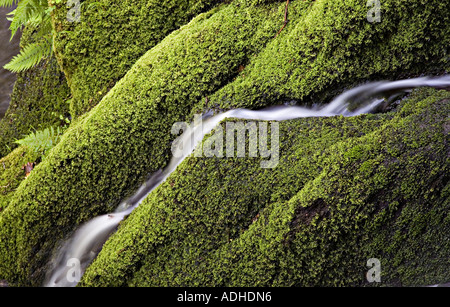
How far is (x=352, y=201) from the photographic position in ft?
9.67

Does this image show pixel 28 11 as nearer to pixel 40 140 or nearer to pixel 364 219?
pixel 40 140

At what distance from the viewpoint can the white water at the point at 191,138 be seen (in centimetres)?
344

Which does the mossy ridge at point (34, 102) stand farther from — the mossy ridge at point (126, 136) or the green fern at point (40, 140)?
the mossy ridge at point (126, 136)

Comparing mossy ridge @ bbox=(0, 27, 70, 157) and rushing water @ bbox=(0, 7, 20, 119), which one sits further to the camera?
rushing water @ bbox=(0, 7, 20, 119)

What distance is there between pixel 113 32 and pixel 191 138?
1.60 metres

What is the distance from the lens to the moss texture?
10.6ft

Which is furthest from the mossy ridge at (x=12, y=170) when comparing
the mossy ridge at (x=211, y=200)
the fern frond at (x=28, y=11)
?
the mossy ridge at (x=211, y=200)

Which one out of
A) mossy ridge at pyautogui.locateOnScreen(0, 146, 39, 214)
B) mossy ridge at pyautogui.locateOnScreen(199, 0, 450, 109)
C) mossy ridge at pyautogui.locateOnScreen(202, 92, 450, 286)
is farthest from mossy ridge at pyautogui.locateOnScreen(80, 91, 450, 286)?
mossy ridge at pyautogui.locateOnScreen(0, 146, 39, 214)

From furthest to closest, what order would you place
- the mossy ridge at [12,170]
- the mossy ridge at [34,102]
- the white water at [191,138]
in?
the mossy ridge at [34,102] < the mossy ridge at [12,170] < the white water at [191,138]

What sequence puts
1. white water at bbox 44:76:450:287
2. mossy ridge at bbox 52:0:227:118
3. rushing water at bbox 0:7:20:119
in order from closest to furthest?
white water at bbox 44:76:450:287, mossy ridge at bbox 52:0:227:118, rushing water at bbox 0:7:20:119

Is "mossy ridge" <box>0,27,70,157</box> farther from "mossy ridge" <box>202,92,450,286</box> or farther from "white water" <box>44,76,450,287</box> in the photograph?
"mossy ridge" <box>202,92,450,286</box>

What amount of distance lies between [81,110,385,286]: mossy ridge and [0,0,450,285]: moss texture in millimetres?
81

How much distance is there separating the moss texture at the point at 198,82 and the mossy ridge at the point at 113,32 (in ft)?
0.98

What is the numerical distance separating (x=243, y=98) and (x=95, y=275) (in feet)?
7.38
